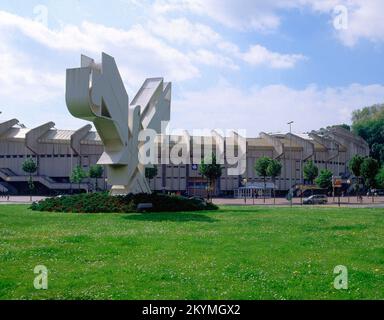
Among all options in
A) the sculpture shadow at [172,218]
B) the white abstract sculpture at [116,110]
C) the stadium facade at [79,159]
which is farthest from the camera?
the stadium facade at [79,159]

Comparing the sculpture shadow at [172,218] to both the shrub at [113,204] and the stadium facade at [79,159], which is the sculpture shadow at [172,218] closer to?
the shrub at [113,204]

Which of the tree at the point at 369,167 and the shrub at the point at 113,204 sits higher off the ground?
the tree at the point at 369,167

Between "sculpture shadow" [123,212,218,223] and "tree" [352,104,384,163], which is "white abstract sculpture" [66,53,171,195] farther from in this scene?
"tree" [352,104,384,163]

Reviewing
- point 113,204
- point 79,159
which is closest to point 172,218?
point 113,204

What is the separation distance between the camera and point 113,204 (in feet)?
103

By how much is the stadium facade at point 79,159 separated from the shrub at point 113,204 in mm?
51422

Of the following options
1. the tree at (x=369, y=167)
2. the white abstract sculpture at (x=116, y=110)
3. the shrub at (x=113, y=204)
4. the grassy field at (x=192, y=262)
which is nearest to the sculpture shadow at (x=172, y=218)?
the shrub at (x=113, y=204)

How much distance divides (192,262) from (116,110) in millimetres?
21698

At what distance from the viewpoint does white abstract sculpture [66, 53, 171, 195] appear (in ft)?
85.9

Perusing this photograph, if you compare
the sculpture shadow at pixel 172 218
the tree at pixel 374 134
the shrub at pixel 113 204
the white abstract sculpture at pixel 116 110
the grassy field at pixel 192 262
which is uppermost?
the tree at pixel 374 134

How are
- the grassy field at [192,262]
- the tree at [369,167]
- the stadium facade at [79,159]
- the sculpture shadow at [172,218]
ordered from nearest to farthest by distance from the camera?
the grassy field at [192,262], the sculpture shadow at [172,218], the tree at [369,167], the stadium facade at [79,159]

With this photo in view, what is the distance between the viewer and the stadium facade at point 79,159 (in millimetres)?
87000

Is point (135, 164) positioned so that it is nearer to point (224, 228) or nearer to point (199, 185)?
point (224, 228)
